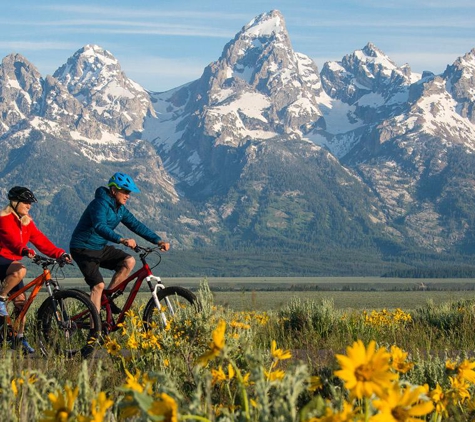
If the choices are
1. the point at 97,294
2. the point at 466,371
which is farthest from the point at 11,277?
the point at 466,371

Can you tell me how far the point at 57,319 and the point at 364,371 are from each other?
8.47 m

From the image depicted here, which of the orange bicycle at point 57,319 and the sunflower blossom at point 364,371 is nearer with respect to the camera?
the sunflower blossom at point 364,371

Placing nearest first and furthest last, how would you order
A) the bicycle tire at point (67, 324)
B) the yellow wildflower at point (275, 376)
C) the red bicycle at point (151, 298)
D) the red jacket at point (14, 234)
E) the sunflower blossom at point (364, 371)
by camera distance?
the sunflower blossom at point (364, 371), the yellow wildflower at point (275, 376), the bicycle tire at point (67, 324), the red bicycle at point (151, 298), the red jacket at point (14, 234)

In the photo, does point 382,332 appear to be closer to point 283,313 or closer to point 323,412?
point 283,313

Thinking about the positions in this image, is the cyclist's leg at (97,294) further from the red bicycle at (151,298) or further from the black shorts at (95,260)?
the red bicycle at (151,298)

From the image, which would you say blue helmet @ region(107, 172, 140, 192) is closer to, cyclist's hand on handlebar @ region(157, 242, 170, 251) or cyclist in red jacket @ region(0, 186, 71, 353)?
cyclist's hand on handlebar @ region(157, 242, 170, 251)

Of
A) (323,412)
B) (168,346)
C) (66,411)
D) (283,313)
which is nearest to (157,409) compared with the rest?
(66,411)

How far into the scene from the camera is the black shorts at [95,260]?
11.3 m

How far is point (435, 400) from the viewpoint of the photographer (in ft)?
15.8

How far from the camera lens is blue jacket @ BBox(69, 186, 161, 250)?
11133 millimetres

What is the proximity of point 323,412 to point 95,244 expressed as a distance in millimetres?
8310

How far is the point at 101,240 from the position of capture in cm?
1142

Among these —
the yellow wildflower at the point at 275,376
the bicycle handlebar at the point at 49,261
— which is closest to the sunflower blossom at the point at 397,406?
the yellow wildflower at the point at 275,376

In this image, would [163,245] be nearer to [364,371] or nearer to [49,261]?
[49,261]
